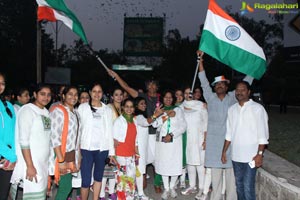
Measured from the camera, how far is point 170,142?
6.35m

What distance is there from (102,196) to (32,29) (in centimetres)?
2659

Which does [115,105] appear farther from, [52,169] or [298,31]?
[298,31]

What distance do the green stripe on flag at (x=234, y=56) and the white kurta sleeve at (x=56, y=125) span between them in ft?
8.77

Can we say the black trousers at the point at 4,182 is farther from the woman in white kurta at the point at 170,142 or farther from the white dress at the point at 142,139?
the woman in white kurta at the point at 170,142

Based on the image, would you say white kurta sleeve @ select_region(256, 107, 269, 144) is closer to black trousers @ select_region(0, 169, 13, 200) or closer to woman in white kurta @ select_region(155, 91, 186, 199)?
woman in white kurta @ select_region(155, 91, 186, 199)

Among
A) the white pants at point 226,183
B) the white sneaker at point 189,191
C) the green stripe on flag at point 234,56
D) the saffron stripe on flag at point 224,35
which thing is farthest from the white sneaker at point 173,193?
the saffron stripe on flag at point 224,35

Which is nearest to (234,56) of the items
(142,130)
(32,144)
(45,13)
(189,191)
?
(142,130)

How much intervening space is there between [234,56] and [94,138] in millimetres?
2651

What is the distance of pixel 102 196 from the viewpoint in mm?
6004

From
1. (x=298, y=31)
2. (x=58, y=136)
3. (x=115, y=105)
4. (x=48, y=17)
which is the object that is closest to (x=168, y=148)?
(x=115, y=105)

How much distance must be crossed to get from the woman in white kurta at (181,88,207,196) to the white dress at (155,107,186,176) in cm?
37

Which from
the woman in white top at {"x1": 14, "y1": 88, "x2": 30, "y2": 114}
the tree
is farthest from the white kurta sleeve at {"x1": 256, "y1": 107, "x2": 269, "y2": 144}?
the tree

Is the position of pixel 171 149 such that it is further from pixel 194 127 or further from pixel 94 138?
pixel 94 138

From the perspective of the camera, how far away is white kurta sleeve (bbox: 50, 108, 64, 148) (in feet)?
15.2
